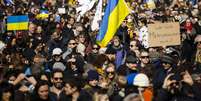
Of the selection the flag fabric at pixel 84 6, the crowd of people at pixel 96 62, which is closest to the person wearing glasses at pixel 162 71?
the crowd of people at pixel 96 62

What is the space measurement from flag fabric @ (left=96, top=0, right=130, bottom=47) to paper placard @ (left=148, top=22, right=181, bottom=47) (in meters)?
0.69

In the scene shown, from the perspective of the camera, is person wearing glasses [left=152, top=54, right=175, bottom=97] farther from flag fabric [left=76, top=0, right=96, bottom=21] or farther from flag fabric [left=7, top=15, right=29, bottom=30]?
flag fabric [left=76, top=0, right=96, bottom=21]

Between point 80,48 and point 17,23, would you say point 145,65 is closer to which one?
point 80,48

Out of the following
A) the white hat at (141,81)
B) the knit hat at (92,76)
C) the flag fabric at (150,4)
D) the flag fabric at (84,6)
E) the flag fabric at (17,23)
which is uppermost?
the white hat at (141,81)

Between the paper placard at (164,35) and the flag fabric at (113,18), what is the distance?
691 millimetres

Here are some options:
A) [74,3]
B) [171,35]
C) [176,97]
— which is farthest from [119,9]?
[74,3]

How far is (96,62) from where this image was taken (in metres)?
14.3

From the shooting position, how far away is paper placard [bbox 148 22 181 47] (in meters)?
14.9

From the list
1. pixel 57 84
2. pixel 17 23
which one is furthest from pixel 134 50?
pixel 17 23

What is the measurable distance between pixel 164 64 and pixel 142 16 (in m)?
8.87

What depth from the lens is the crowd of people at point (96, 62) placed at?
1048cm

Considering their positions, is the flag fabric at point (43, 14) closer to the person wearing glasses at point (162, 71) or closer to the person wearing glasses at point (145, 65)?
the person wearing glasses at point (145, 65)

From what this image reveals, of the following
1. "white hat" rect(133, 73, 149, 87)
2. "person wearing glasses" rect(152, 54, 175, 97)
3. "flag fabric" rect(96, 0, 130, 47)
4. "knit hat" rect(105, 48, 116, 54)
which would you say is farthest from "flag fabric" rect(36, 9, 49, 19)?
"white hat" rect(133, 73, 149, 87)

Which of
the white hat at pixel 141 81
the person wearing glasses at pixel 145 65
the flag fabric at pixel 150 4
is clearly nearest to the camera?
the white hat at pixel 141 81
